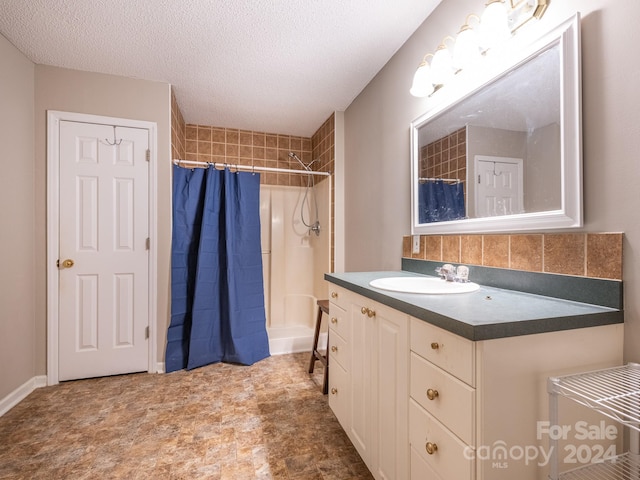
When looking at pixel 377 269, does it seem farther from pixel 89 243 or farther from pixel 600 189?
pixel 89 243

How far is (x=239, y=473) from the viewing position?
1.38 m

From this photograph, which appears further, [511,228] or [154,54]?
[154,54]

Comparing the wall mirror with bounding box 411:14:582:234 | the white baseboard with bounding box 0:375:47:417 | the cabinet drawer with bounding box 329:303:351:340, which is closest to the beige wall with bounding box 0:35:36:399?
the white baseboard with bounding box 0:375:47:417

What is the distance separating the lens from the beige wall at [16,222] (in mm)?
1867

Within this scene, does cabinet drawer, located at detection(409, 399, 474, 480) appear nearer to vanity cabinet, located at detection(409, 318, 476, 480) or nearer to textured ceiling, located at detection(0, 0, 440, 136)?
vanity cabinet, located at detection(409, 318, 476, 480)

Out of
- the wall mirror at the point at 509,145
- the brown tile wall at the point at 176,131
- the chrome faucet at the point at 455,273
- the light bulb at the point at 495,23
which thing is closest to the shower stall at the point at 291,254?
the brown tile wall at the point at 176,131

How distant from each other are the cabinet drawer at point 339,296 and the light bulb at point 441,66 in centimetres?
114

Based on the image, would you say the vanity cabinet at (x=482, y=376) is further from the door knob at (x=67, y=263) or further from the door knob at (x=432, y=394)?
the door knob at (x=67, y=263)

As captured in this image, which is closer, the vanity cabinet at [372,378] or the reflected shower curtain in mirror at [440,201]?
the vanity cabinet at [372,378]

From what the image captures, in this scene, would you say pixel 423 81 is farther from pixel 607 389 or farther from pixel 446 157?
pixel 607 389

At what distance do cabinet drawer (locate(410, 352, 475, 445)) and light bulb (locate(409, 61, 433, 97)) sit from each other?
1290 millimetres

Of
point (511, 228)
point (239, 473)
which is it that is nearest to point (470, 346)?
point (511, 228)

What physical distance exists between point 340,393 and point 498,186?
124cm

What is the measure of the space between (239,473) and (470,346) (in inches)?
49.8
